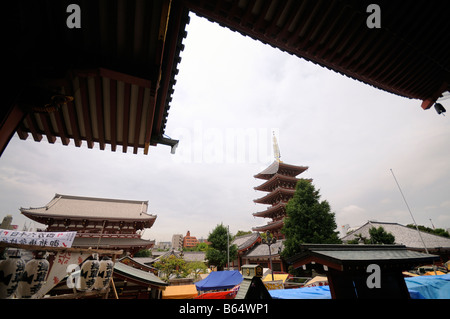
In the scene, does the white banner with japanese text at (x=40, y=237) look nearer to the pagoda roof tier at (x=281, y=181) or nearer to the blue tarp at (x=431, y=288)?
the blue tarp at (x=431, y=288)

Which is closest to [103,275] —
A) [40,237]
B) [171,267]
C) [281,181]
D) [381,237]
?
[40,237]

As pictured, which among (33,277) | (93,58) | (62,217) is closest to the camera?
(93,58)

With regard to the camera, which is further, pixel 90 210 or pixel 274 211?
pixel 274 211

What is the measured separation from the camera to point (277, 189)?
82.4ft

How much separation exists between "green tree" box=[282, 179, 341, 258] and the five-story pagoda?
6.78 meters

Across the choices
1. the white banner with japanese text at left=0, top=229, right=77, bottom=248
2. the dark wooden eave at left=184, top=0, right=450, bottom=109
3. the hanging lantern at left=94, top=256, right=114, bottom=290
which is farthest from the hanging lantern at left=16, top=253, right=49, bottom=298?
the white banner with japanese text at left=0, top=229, right=77, bottom=248

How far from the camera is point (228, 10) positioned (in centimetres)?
226

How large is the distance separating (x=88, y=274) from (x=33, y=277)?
1.03 meters

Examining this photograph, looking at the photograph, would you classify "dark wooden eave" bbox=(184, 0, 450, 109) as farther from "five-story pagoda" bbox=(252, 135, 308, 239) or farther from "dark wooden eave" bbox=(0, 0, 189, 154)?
"five-story pagoda" bbox=(252, 135, 308, 239)

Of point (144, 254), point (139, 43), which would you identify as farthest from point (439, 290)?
point (144, 254)

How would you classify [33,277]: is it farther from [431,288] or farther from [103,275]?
[431,288]

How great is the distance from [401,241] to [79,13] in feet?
97.4

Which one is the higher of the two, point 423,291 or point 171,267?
point 171,267

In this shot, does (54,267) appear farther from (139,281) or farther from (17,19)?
(139,281)
